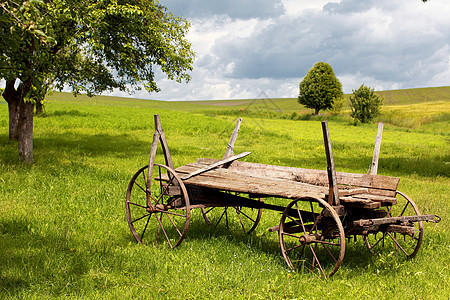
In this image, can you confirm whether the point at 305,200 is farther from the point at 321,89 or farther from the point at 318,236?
the point at 321,89

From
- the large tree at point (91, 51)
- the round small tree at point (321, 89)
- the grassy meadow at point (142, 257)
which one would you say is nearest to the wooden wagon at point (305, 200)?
the grassy meadow at point (142, 257)

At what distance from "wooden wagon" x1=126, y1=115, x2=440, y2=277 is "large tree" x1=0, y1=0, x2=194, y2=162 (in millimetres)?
6383

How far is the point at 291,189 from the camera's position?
5070mm

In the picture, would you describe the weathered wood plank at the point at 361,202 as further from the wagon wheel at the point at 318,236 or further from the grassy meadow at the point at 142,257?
the grassy meadow at the point at 142,257

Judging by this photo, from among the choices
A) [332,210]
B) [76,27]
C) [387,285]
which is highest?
[76,27]

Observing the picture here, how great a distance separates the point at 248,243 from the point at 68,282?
8.76ft

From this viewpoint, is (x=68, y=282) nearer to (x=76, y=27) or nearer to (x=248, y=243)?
(x=248, y=243)

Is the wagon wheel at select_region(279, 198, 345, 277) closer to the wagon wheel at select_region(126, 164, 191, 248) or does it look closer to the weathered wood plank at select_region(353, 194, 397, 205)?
the weathered wood plank at select_region(353, 194, 397, 205)

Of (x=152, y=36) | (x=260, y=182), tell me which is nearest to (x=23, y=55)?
(x=152, y=36)

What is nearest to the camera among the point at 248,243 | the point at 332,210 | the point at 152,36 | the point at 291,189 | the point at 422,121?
the point at 332,210

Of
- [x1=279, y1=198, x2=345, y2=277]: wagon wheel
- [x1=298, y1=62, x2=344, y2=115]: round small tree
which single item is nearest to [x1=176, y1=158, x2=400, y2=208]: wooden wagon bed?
[x1=279, y1=198, x2=345, y2=277]: wagon wheel

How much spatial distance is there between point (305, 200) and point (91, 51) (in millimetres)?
14269

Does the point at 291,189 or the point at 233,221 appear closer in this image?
the point at 291,189

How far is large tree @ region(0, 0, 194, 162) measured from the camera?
37.9 ft
